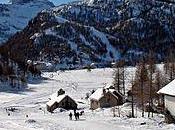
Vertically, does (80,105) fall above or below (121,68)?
below

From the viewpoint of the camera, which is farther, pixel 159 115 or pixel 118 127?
pixel 159 115

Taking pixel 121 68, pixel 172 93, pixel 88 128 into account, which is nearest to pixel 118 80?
pixel 121 68

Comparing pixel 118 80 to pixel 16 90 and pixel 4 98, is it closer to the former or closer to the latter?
pixel 4 98

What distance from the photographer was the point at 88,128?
5944 cm

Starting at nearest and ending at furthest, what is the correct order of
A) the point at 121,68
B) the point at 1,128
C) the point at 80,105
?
the point at 1,128 < the point at 80,105 < the point at 121,68

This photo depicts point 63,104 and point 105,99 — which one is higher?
point 105,99

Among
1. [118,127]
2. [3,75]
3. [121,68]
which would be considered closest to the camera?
[118,127]

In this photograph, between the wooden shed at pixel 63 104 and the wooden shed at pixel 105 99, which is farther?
the wooden shed at pixel 63 104

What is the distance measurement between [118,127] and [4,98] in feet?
280

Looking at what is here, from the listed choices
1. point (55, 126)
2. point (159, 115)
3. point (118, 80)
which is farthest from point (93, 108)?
point (55, 126)

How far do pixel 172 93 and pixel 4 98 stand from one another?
82811 millimetres

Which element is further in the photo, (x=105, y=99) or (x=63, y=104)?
(x=63, y=104)

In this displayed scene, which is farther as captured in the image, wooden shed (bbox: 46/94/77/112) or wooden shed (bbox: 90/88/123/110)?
wooden shed (bbox: 46/94/77/112)

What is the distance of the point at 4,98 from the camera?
465 ft
